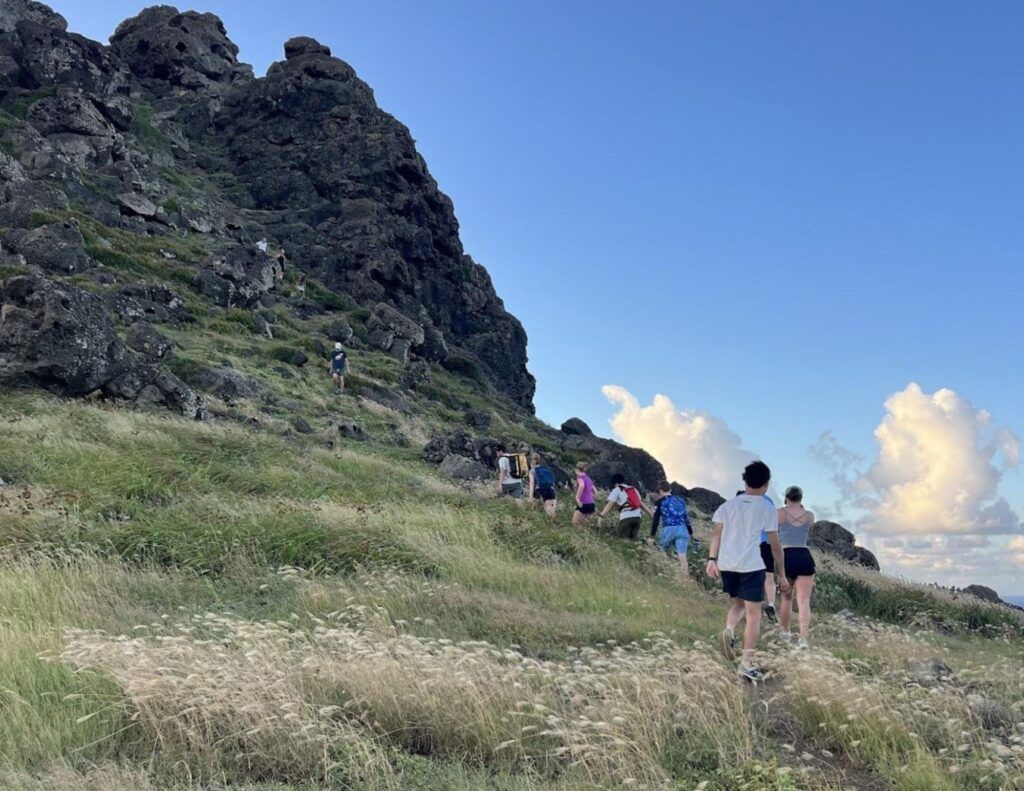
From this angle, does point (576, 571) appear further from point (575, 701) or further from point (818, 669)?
point (575, 701)

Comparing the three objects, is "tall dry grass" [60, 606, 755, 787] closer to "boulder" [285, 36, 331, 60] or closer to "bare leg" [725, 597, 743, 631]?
"bare leg" [725, 597, 743, 631]

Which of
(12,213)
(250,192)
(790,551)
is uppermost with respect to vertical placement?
(250,192)

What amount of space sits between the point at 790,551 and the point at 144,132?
70.9 meters

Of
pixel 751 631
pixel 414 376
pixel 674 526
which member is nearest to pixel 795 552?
pixel 751 631

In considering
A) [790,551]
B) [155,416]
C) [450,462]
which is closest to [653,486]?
[450,462]

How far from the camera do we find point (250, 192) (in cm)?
7094

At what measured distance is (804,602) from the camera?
29.0 feet

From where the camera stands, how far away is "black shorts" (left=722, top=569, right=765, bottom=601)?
23.1 feet

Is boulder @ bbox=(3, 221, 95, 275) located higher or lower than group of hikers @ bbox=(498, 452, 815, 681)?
higher

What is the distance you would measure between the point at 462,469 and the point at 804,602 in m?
13.3

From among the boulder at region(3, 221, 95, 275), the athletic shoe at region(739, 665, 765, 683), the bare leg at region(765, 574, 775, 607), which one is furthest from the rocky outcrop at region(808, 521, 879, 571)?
the boulder at region(3, 221, 95, 275)

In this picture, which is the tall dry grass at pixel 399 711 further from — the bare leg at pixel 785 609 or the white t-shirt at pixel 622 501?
the white t-shirt at pixel 622 501

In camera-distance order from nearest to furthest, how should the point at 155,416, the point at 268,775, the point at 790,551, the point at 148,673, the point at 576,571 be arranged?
the point at 268,775, the point at 148,673, the point at 790,551, the point at 576,571, the point at 155,416

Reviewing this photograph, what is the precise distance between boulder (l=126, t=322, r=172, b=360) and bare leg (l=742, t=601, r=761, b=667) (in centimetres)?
2075
